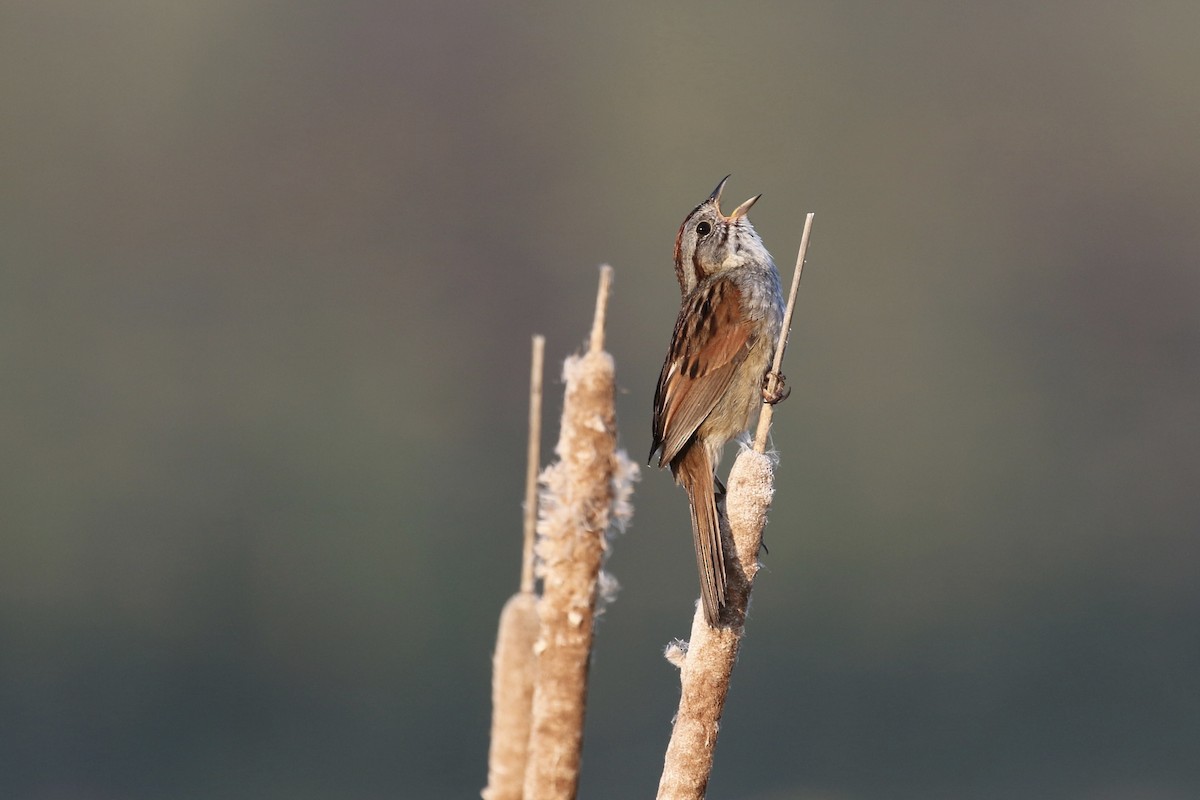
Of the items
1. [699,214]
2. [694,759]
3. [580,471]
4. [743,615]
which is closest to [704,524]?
[743,615]

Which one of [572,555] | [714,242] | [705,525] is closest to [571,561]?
[572,555]

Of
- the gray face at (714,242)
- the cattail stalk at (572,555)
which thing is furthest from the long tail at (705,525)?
the gray face at (714,242)

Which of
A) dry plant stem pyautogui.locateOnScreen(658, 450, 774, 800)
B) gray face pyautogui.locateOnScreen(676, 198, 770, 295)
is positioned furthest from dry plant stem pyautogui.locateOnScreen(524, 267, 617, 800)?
gray face pyautogui.locateOnScreen(676, 198, 770, 295)

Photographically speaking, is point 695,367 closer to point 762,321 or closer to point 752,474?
point 762,321

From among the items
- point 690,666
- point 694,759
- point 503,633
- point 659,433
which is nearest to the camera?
point 503,633

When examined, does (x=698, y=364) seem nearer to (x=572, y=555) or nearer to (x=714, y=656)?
(x=714, y=656)

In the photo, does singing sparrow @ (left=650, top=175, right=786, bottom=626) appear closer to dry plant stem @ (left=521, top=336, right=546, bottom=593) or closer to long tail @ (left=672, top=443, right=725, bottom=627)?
long tail @ (left=672, top=443, right=725, bottom=627)

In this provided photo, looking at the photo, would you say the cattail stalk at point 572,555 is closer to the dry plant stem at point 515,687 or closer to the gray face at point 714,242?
the dry plant stem at point 515,687
